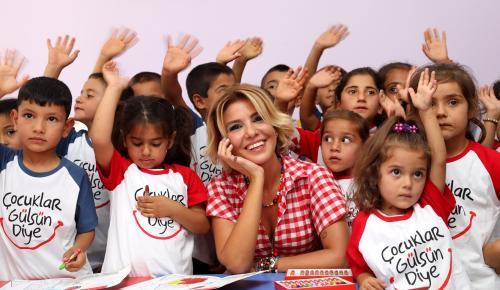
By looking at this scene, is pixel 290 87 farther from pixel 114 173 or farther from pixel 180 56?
pixel 114 173

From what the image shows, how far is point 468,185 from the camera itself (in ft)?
5.75

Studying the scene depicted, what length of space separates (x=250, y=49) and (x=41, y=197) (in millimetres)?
1561

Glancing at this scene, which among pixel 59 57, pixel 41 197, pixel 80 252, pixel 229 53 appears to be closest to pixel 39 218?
pixel 41 197

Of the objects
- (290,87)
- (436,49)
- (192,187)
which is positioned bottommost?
(192,187)

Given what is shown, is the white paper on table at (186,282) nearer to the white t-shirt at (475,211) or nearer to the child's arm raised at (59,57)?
the white t-shirt at (475,211)

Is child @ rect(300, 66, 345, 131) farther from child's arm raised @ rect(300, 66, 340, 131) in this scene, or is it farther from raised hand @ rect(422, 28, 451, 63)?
raised hand @ rect(422, 28, 451, 63)

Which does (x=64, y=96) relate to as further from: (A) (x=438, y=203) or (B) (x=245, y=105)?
(A) (x=438, y=203)

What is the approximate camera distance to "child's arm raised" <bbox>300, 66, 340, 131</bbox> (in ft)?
8.18

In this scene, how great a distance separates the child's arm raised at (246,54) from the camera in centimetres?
303

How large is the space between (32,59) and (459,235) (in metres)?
2.58

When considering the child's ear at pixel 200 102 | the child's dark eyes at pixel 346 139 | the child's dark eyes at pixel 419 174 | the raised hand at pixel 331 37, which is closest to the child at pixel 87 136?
the child's ear at pixel 200 102

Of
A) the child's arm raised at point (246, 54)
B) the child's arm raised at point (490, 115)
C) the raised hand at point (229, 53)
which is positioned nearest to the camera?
the child's arm raised at point (490, 115)

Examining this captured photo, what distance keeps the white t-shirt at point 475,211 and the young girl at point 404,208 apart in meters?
0.11

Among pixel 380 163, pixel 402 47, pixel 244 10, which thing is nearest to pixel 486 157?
pixel 380 163
